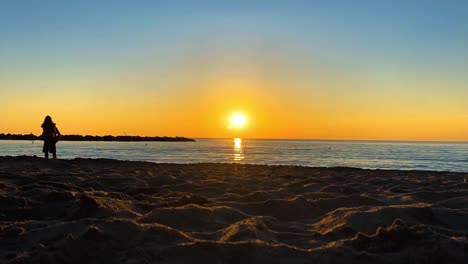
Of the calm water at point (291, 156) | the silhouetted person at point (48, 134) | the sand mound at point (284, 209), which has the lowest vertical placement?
the calm water at point (291, 156)

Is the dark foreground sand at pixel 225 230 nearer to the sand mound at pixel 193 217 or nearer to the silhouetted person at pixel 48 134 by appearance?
the sand mound at pixel 193 217

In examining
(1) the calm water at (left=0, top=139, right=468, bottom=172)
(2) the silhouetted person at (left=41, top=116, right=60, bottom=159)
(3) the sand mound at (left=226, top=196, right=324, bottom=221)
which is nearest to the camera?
(3) the sand mound at (left=226, top=196, right=324, bottom=221)

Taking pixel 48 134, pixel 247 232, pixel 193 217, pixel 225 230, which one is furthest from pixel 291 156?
pixel 247 232

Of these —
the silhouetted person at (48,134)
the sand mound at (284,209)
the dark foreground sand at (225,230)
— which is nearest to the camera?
the dark foreground sand at (225,230)

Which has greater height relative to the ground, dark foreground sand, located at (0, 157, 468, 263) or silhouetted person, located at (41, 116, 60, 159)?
silhouetted person, located at (41, 116, 60, 159)

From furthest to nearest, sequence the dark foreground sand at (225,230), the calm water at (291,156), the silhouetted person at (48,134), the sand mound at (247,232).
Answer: the calm water at (291,156) → the silhouetted person at (48,134) → the sand mound at (247,232) → the dark foreground sand at (225,230)

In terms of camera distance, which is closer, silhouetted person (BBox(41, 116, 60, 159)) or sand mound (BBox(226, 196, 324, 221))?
sand mound (BBox(226, 196, 324, 221))

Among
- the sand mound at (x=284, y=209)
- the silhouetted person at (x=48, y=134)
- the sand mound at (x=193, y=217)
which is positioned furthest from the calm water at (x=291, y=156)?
the sand mound at (x=193, y=217)

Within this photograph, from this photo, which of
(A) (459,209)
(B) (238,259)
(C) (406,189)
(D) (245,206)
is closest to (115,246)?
(B) (238,259)

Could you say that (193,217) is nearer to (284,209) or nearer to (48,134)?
(284,209)

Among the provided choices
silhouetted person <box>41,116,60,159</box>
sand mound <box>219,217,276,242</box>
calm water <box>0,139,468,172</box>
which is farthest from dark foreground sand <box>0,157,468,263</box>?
calm water <box>0,139,468,172</box>

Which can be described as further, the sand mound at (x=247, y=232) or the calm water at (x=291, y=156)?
the calm water at (x=291, y=156)

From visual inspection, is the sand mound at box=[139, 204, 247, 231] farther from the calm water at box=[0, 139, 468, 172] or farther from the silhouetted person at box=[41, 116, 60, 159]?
the calm water at box=[0, 139, 468, 172]

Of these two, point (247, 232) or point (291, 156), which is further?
point (291, 156)
